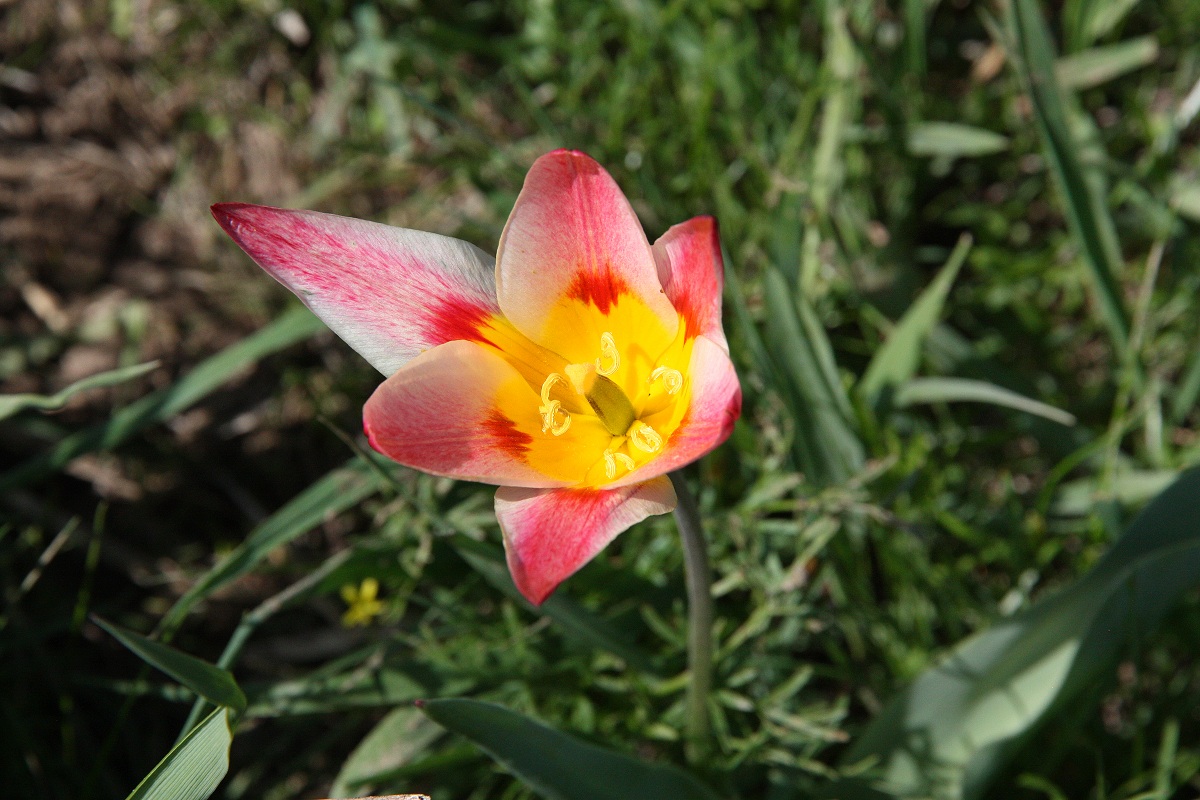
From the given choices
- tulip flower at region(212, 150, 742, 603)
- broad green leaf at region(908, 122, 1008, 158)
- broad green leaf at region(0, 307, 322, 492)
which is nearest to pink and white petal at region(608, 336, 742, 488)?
tulip flower at region(212, 150, 742, 603)

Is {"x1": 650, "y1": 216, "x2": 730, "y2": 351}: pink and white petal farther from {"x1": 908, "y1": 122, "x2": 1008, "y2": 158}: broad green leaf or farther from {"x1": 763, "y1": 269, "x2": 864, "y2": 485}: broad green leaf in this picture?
{"x1": 908, "y1": 122, "x2": 1008, "y2": 158}: broad green leaf

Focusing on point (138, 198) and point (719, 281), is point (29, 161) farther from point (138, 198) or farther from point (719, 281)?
point (719, 281)

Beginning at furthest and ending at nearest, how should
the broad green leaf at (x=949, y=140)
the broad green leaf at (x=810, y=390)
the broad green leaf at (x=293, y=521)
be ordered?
the broad green leaf at (x=949, y=140)
the broad green leaf at (x=810, y=390)
the broad green leaf at (x=293, y=521)

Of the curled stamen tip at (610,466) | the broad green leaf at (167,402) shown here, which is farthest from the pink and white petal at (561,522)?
the broad green leaf at (167,402)

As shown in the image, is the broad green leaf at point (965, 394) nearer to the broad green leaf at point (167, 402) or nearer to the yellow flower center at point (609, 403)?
the yellow flower center at point (609, 403)

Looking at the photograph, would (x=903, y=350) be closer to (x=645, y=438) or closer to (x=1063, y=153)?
(x=1063, y=153)

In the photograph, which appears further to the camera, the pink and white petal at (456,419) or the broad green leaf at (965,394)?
the broad green leaf at (965,394)

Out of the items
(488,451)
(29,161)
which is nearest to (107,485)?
(29,161)
